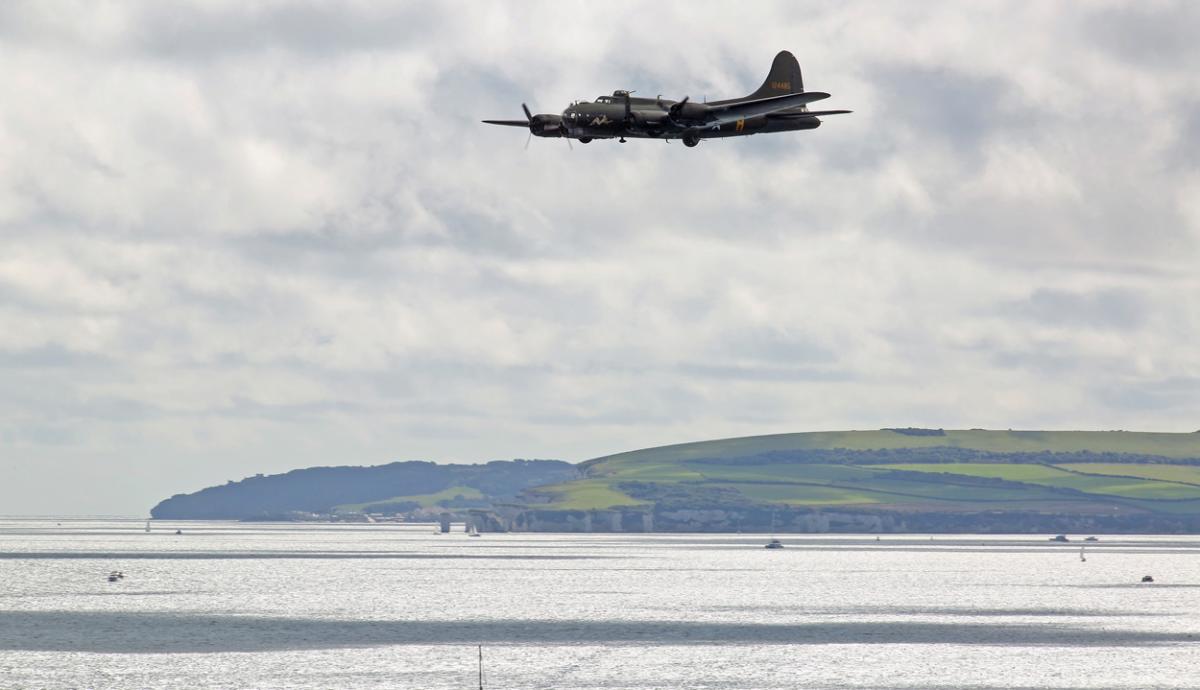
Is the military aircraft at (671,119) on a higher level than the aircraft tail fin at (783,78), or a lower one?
lower

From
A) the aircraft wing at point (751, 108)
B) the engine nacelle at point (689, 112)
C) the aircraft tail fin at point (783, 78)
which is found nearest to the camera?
the aircraft wing at point (751, 108)

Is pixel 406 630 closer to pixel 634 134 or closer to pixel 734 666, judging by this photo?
pixel 734 666

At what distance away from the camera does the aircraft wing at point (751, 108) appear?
100 m

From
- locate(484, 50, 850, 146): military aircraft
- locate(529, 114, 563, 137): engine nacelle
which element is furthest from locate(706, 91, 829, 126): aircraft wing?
locate(529, 114, 563, 137): engine nacelle

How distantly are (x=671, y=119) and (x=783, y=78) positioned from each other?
60.0 ft

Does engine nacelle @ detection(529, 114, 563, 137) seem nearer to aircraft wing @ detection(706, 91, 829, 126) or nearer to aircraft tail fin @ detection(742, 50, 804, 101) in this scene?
aircraft wing @ detection(706, 91, 829, 126)

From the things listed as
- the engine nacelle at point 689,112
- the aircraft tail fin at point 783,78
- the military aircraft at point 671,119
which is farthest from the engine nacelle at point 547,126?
the aircraft tail fin at point 783,78

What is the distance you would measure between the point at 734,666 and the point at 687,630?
35843mm

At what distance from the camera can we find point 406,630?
16188cm

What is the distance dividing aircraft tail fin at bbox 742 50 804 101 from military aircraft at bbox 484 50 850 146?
10.7 metres

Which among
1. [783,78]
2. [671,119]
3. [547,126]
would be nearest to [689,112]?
[671,119]

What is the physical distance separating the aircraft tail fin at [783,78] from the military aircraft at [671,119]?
10.7 meters

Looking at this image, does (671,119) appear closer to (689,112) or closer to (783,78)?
(689,112)

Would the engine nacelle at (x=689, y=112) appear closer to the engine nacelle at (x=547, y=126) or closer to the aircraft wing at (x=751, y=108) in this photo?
the aircraft wing at (x=751, y=108)
